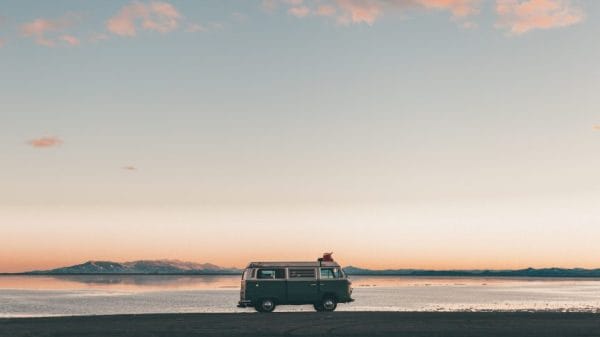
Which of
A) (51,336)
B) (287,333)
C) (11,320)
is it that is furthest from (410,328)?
(11,320)

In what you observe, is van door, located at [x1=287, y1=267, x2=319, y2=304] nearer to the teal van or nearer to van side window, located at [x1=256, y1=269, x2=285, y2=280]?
the teal van

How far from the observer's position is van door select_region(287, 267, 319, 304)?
4269 cm

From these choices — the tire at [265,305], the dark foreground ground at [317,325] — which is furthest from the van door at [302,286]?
the dark foreground ground at [317,325]

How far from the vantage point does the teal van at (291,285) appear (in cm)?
4262

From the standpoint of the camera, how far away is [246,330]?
30.3 metres

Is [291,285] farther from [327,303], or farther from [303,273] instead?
[327,303]

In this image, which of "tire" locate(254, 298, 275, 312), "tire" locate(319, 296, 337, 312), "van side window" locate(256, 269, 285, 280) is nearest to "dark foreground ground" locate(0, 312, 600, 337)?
"tire" locate(319, 296, 337, 312)

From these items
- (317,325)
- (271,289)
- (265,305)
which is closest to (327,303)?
(271,289)

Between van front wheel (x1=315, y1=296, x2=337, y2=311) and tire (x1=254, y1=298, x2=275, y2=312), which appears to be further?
van front wheel (x1=315, y1=296, x2=337, y2=311)

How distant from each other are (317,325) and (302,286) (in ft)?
32.7

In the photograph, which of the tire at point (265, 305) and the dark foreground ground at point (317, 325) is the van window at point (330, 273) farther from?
the dark foreground ground at point (317, 325)

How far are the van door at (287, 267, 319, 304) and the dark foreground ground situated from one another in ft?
11.9

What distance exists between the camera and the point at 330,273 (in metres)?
43.2

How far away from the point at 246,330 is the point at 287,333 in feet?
7.03
